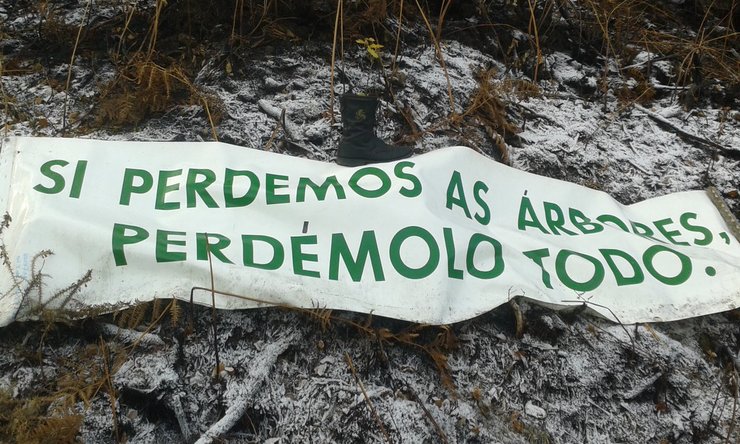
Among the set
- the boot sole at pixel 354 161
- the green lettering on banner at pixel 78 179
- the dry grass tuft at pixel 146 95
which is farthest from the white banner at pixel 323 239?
the dry grass tuft at pixel 146 95

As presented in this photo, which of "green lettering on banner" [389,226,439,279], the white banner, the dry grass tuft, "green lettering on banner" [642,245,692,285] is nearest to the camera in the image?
the white banner

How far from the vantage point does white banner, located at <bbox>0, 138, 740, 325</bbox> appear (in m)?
1.95

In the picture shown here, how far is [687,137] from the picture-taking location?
3086 millimetres

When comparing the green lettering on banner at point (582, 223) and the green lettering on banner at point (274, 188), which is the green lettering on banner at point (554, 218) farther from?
the green lettering on banner at point (274, 188)

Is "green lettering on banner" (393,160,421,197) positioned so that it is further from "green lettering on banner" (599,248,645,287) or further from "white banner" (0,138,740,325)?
"green lettering on banner" (599,248,645,287)

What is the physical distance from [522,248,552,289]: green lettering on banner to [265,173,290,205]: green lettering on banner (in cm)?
84

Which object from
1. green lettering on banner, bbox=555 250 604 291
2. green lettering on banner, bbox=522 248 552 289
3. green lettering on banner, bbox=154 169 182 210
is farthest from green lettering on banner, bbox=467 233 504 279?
green lettering on banner, bbox=154 169 182 210

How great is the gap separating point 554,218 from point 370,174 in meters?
0.71

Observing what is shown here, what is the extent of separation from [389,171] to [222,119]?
30.9 inches

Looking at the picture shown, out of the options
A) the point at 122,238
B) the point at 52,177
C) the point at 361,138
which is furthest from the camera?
the point at 361,138

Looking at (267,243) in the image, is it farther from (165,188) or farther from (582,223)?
(582,223)

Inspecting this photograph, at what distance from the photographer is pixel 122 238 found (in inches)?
78.2

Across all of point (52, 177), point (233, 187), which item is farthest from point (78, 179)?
point (233, 187)

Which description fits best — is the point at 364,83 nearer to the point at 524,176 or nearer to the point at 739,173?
the point at 524,176
